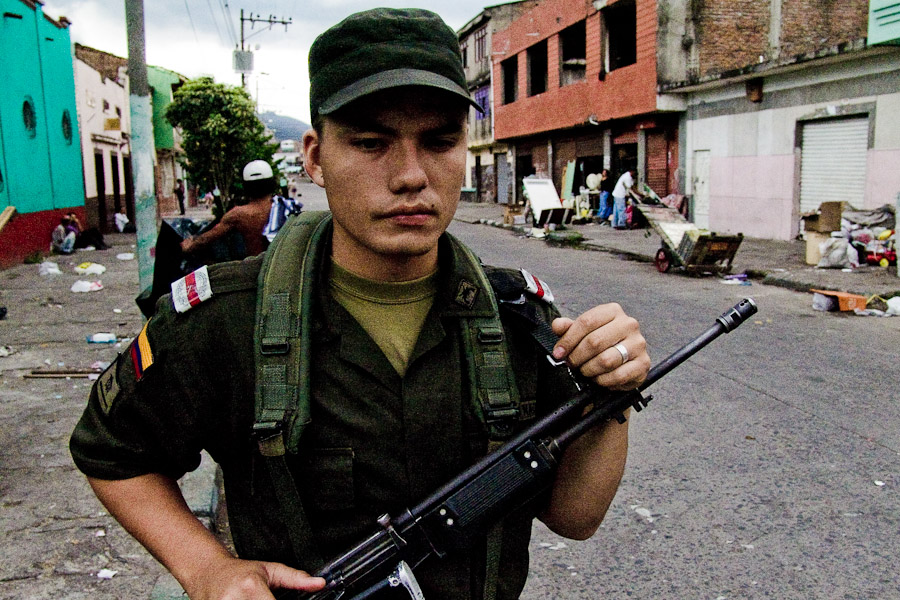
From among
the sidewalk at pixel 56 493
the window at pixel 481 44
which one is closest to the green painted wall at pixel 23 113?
the sidewalk at pixel 56 493

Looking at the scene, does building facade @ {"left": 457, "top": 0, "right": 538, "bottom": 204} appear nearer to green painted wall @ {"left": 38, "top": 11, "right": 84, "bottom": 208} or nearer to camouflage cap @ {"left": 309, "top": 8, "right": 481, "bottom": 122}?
green painted wall @ {"left": 38, "top": 11, "right": 84, "bottom": 208}

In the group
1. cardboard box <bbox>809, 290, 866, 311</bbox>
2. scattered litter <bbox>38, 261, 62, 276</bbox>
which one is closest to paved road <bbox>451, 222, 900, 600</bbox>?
cardboard box <bbox>809, 290, 866, 311</bbox>

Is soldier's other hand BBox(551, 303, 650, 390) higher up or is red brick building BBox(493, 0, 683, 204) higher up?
red brick building BBox(493, 0, 683, 204)

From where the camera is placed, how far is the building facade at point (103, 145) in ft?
67.7

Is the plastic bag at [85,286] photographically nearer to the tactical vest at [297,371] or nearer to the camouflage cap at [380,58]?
the tactical vest at [297,371]

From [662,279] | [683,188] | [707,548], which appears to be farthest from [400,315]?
[683,188]

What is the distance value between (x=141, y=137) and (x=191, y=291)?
580 cm

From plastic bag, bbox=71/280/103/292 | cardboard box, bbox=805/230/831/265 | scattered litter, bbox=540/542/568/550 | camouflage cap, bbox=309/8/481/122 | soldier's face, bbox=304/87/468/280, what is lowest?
scattered litter, bbox=540/542/568/550

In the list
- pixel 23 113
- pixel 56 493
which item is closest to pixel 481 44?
pixel 23 113

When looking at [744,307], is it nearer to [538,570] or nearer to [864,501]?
[538,570]

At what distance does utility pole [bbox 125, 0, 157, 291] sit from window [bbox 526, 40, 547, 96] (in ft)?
79.8

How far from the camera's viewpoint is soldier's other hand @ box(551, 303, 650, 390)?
3.96ft

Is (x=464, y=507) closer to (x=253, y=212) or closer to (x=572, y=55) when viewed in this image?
(x=253, y=212)

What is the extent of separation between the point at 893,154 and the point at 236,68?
118ft
